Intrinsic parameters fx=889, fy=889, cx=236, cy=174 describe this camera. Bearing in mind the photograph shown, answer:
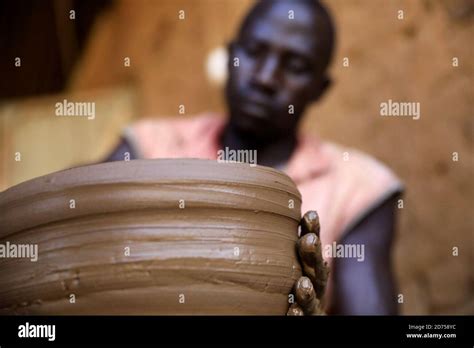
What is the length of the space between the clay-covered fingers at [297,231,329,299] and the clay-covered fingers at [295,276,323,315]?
3cm

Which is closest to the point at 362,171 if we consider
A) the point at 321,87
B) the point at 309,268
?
the point at 321,87

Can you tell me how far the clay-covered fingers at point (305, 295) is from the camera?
142 centimetres

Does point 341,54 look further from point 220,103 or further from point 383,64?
point 220,103

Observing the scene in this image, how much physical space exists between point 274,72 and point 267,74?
0.04 m

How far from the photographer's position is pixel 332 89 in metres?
3.84

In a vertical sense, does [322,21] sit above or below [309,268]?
above

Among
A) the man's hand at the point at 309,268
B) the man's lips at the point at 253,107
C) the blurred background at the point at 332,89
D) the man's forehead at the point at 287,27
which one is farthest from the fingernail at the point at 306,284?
the blurred background at the point at 332,89

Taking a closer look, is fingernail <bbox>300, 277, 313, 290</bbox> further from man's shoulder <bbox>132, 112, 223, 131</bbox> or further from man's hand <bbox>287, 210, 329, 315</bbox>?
man's shoulder <bbox>132, 112, 223, 131</bbox>

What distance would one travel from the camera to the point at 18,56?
482 centimetres

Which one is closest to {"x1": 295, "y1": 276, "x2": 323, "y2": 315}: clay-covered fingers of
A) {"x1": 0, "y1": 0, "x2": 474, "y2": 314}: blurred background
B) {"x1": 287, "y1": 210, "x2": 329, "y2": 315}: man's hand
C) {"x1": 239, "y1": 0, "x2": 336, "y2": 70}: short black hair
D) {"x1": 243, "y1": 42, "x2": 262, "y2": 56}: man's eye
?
{"x1": 287, "y1": 210, "x2": 329, "y2": 315}: man's hand

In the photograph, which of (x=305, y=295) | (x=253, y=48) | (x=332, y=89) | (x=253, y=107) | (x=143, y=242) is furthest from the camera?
(x=332, y=89)

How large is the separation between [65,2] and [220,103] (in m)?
1.11

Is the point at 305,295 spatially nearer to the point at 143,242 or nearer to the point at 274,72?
the point at 143,242
